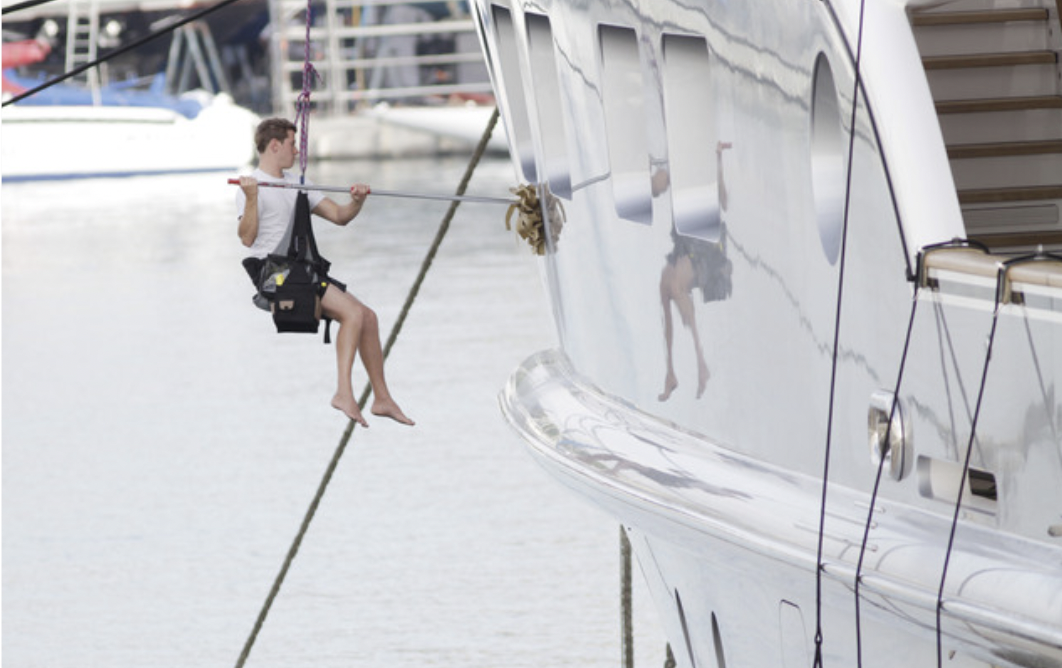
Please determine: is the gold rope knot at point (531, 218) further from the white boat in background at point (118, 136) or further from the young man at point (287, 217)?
the white boat in background at point (118, 136)

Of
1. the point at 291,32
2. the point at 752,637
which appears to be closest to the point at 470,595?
the point at 752,637

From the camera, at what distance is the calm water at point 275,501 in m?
11.0

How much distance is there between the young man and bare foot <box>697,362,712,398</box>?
144 cm

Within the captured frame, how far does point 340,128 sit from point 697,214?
50195 millimetres

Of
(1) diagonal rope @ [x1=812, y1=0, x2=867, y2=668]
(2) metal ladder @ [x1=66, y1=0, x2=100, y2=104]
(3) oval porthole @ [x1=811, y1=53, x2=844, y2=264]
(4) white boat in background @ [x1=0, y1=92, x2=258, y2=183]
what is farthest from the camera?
(2) metal ladder @ [x1=66, y1=0, x2=100, y2=104]

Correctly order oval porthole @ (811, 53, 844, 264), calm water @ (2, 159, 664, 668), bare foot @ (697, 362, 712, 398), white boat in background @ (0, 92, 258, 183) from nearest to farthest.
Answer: oval porthole @ (811, 53, 844, 264) → bare foot @ (697, 362, 712, 398) → calm water @ (2, 159, 664, 668) → white boat in background @ (0, 92, 258, 183)

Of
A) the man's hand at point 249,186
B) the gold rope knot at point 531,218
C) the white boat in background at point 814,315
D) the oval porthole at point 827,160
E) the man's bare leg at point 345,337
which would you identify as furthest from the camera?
the man's bare leg at point 345,337

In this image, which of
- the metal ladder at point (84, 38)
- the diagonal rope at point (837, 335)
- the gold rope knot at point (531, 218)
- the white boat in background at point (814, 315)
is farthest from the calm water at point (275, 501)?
the metal ladder at point (84, 38)

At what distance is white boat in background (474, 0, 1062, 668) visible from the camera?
13.9 ft

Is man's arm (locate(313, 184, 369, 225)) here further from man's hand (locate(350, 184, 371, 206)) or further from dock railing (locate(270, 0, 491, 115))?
dock railing (locate(270, 0, 491, 115))

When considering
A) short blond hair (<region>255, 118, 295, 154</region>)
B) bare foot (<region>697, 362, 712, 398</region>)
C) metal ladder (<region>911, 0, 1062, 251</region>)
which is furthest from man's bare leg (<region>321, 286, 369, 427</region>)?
metal ladder (<region>911, 0, 1062, 251</region>)

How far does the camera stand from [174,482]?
14.9 meters

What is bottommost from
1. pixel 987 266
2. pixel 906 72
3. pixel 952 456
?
pixel 952 456

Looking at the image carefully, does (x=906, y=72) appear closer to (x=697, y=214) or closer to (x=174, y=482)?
(x=697, y=214)
